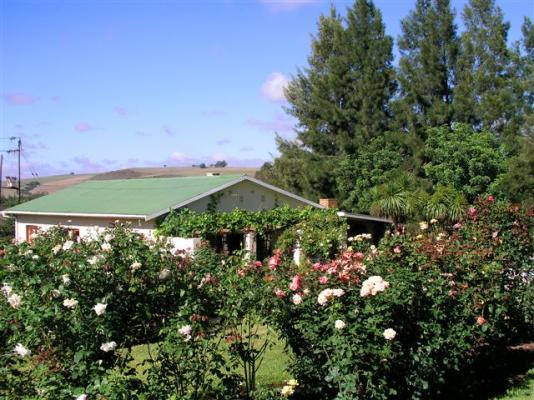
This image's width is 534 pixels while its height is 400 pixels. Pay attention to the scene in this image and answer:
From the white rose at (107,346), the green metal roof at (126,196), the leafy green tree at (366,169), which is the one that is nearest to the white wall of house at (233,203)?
the green metal roof at (126,196)

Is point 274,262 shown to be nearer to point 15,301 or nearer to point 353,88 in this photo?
point 15,301

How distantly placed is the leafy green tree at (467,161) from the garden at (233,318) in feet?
74.5

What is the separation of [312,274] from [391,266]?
1.02m

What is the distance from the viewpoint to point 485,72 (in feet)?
103

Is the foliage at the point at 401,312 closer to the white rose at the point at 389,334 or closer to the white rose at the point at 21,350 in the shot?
the white rose at the point at 389,334

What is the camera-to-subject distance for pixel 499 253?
24.6 feet

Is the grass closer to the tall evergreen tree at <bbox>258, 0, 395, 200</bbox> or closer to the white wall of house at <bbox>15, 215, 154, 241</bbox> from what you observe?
the white wall of house at <bbox>15, 215, 154, 241</bbox>

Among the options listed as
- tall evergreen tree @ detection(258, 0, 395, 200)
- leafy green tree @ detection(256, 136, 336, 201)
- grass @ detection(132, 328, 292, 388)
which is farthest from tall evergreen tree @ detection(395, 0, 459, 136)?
grass @ detection(132, 328, 292, 388)

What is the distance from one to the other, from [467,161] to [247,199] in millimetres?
14128

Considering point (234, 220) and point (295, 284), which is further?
point (234, 220)

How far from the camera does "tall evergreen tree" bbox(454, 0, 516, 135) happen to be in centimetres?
3073

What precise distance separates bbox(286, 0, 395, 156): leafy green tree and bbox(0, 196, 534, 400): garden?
91.7ft

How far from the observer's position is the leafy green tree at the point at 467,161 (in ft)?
92.6

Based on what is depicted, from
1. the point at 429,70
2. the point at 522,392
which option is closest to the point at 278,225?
the point at 522,392
